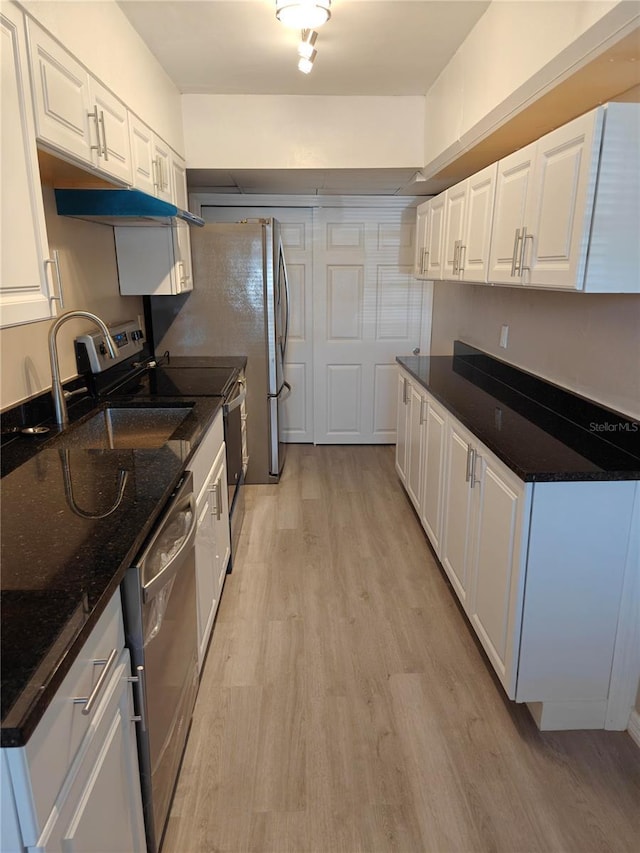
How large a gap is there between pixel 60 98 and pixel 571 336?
77.4 inches

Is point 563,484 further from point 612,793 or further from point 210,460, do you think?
point 210,460

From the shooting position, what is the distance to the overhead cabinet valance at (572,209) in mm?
1528

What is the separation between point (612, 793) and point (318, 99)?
11.4 ft

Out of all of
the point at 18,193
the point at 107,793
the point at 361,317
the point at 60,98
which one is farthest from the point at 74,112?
the point at 361,317

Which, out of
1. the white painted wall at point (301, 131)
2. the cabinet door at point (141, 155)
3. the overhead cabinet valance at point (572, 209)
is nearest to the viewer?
the overhead cabinet valance at point (572, 209)

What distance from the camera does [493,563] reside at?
195 centimetres

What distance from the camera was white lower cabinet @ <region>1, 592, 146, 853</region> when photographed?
780mm

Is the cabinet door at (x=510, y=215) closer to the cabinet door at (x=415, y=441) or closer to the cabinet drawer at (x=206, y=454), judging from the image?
the cabinet door at (x=415, y=441)

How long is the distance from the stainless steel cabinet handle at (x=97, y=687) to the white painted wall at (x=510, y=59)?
1.85m

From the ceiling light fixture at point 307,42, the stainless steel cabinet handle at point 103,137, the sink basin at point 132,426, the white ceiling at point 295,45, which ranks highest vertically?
the white ceiling at point 295,45

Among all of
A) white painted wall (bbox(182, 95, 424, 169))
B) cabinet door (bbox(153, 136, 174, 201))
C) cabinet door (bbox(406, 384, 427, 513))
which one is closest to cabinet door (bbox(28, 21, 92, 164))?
cabinet door (bbox(153, 136, 174, 201))

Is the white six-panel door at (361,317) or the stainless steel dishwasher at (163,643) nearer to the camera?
the stainless steel dishwasher at (163,643)

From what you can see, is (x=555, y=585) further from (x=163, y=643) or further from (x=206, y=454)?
(x=206, y=454)

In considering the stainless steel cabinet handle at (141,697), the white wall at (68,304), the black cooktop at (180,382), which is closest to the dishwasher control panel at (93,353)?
the white wall at (68,304)
